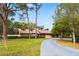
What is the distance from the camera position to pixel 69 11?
5.35 m

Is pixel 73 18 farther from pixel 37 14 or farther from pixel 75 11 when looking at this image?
pixel 37 14

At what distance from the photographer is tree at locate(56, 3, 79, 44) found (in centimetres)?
532

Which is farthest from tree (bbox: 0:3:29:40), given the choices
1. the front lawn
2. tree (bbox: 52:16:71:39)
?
the front lawn

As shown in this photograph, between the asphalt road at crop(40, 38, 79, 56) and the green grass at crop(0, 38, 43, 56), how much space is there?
61 millimetres

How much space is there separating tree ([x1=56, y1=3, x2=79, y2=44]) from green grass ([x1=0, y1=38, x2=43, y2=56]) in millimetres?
386

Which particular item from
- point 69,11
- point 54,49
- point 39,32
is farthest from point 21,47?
point 69,11

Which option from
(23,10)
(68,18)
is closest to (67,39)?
(68,18)

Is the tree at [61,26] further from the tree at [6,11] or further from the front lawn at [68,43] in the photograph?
the tree at [6,11]

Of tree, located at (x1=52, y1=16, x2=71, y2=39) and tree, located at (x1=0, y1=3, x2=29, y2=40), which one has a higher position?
tree, located at (x1=0, y1=3, x2=29, y2=40)

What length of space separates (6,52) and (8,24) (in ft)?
Answer: 1.10

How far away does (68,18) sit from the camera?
538cm

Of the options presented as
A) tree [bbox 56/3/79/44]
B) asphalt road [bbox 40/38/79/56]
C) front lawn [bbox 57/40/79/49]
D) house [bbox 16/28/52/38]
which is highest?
tree [bbox 56/3/79/44]

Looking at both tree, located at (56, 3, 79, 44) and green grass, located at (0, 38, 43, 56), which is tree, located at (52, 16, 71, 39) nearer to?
tree, located at (56, 3, 79, 44)

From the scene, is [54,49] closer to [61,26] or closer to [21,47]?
[61,26]
